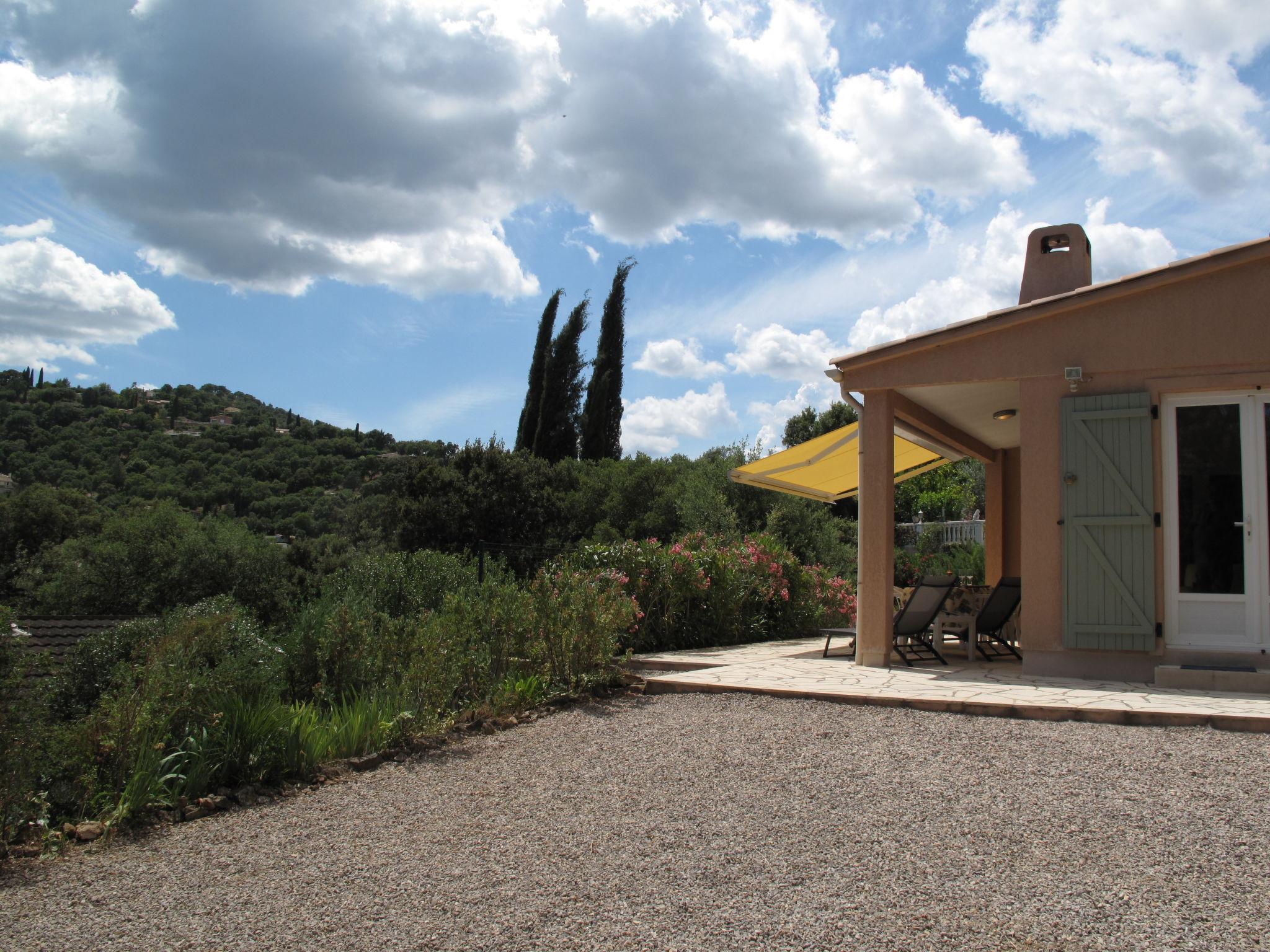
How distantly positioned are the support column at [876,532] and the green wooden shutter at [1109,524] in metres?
1.58

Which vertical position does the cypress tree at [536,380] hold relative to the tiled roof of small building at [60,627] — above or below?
above

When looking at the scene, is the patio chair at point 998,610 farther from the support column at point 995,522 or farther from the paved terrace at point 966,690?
the support column at point 995,522

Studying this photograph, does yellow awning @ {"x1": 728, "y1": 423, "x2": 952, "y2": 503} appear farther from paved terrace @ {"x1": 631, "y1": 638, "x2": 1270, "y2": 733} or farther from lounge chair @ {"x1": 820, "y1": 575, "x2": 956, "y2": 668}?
paved terrace @ {"x1": 631, "y1": 638, "x2": 1270, "y2": 733}

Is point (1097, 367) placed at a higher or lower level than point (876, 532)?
higher

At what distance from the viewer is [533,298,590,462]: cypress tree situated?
36062 mm

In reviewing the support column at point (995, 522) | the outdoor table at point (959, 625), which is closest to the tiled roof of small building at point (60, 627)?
the outdoor table at point (959, 625)

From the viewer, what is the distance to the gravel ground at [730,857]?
3332 millimetres

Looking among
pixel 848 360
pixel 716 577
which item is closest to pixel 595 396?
pixel 716 577

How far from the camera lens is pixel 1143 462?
803cm

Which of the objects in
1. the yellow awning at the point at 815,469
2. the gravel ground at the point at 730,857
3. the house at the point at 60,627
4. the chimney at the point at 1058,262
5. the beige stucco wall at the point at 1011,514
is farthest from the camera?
the beige stucco wall at the point at 1011,514

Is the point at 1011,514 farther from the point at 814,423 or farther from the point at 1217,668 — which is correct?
the point at 814,423

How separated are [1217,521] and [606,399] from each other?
28827 mm

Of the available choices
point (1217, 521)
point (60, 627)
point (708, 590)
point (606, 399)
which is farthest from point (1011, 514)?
point (606, 399)

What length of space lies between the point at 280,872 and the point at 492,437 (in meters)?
26.9
